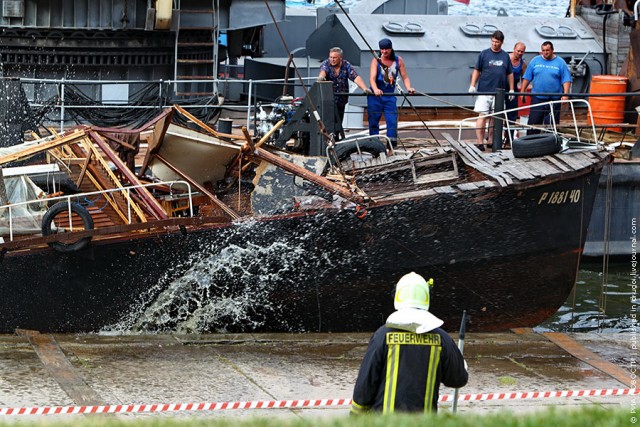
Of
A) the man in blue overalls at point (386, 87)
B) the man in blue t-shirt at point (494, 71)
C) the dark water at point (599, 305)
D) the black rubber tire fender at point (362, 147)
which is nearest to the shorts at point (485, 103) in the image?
the man in blue t-shirt at point (494, 71)

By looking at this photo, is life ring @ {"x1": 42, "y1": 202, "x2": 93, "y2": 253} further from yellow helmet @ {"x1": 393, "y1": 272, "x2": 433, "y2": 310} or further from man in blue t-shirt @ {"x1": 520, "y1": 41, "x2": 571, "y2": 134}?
man in blue t-shirt @ {"x1": 520, "y1": 41, "x2": 571, "y2": 134}

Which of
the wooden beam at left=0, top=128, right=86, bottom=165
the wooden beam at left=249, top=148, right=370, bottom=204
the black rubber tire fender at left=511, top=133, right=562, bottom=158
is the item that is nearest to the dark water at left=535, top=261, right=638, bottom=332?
the black rubber tire fender at left=511, top=133, right=562, bottom=158

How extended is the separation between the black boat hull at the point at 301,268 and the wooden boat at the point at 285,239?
0.05 ft

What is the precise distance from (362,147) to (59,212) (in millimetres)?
4089

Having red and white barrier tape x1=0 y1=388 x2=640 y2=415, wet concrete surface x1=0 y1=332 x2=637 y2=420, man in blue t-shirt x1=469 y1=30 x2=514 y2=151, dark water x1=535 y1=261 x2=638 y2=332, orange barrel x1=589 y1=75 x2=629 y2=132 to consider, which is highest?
man in blue t-shirt x1=469 y1=30 x2=514 y2=151

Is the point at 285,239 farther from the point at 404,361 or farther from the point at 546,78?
the point at 546,78

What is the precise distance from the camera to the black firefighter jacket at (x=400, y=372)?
6.29 metres

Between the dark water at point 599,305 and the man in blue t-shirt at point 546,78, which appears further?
the man in blue t-shirt at point 546,78

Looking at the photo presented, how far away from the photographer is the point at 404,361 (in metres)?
6.31

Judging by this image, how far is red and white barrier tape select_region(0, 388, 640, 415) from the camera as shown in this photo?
8.23 m

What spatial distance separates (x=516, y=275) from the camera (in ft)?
40.1

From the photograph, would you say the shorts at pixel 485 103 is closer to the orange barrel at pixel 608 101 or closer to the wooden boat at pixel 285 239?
the orange barrel at pixel 608 101

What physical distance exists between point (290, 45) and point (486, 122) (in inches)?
451

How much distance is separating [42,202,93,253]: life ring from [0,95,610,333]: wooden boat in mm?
13
